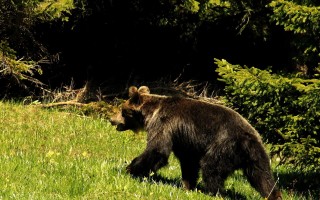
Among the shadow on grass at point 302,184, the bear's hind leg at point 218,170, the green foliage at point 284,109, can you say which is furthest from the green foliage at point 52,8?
the bear's hind leg at point 218,170

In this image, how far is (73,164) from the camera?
896cm

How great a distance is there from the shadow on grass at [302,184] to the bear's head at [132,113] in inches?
109

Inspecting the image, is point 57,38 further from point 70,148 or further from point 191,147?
point 191,147

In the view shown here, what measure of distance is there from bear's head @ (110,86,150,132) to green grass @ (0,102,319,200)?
23.4 inches

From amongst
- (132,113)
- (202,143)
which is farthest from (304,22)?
(132,113)

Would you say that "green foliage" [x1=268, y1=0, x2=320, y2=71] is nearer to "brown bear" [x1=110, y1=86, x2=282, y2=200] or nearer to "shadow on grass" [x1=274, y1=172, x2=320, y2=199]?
"shadow on grass" [x1=274, y1=172, x2=320, y2=199]

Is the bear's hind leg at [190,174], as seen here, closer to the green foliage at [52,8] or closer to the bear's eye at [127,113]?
the bear's eye at [127,113]

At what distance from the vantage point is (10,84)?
17297mm

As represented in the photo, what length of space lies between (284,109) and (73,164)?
3630 millimetres

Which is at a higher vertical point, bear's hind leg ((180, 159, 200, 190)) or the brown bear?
the brown bear

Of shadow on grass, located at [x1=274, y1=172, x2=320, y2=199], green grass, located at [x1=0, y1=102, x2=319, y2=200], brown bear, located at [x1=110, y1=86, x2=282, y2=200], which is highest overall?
brown bear, located at [x1=110, y1=86, x2=282, y2=200]

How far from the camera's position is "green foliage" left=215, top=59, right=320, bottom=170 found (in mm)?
9656

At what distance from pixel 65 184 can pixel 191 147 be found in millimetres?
2030

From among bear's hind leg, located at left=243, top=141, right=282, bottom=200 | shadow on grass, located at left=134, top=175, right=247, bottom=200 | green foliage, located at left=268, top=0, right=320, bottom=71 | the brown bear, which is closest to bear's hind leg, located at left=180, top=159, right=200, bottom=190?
the brown bear
